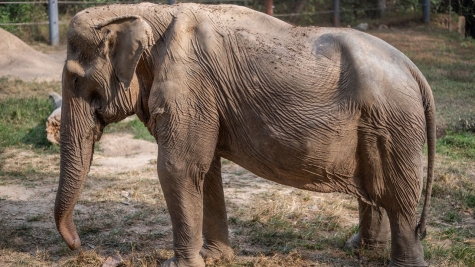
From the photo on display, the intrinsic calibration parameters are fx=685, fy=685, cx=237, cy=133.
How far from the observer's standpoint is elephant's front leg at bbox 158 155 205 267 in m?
4.36

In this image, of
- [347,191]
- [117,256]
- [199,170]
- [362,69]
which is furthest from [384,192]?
[117,256]

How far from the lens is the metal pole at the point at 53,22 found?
1544cm

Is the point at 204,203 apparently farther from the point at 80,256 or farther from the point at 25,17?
the point at 25,17

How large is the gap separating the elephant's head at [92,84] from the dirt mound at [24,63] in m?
8.00

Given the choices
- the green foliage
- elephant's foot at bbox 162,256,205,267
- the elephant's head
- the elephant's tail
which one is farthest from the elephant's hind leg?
the green foliage

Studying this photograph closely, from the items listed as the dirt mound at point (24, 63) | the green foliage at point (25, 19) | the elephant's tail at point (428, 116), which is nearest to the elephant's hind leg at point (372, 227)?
the elephant's tail at point (428, 116)

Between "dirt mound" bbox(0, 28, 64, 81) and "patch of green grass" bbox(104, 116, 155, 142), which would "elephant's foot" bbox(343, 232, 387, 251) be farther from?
"dirt mound" bbox(0, 28, 64, 81)

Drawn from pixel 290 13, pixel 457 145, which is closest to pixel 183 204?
pixel 457 145

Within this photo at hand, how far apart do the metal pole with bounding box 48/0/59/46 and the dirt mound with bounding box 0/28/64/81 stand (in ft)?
5.60

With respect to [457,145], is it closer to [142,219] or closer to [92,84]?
[142,219]

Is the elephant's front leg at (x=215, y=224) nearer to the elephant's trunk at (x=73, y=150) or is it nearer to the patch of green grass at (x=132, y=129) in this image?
the elephant's trunk at (x=73, y=150)

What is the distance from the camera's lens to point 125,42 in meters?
4.30

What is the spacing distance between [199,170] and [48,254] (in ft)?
4.97

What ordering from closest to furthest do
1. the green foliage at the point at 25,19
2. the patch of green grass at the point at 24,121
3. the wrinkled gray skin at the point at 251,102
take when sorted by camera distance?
the wrinkled gray skin at the point at 251,102, the patch of green grass at the point at 24,121, the green foliage at the point at 25,19
